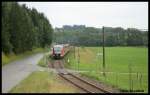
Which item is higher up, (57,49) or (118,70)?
(57,49)

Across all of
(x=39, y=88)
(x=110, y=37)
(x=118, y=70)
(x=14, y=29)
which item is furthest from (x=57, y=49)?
(x=39, y=88)

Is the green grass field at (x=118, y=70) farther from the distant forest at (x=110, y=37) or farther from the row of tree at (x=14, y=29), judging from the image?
the row of tree at (x=14, y=29)

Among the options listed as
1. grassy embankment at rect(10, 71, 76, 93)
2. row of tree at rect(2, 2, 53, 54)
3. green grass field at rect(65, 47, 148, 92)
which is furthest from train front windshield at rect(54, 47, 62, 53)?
grassy embankment at rect(10, 71, 76, 93)

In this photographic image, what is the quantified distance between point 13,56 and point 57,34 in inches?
3658

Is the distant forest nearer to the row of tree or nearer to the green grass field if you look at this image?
the green grass field

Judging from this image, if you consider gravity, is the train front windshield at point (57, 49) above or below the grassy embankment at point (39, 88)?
above

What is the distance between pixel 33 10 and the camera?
299 feet

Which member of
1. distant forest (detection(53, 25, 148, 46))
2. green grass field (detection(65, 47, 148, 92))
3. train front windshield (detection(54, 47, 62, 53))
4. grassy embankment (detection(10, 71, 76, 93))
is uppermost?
distant forest (detection(53, 25, 148, 46))

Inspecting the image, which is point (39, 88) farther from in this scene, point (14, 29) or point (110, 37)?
point (110, 37)

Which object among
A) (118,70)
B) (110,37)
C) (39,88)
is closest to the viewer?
(39,88)

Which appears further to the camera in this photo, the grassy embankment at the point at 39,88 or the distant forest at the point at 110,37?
the distant forest at the point at 110,37

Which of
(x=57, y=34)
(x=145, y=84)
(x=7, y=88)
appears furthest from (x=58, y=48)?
(x=57, y=34)

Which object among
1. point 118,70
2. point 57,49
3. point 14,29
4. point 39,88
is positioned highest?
point 14,29

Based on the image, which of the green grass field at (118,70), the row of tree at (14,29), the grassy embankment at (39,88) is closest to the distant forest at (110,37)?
the green grass field at (118,70)
